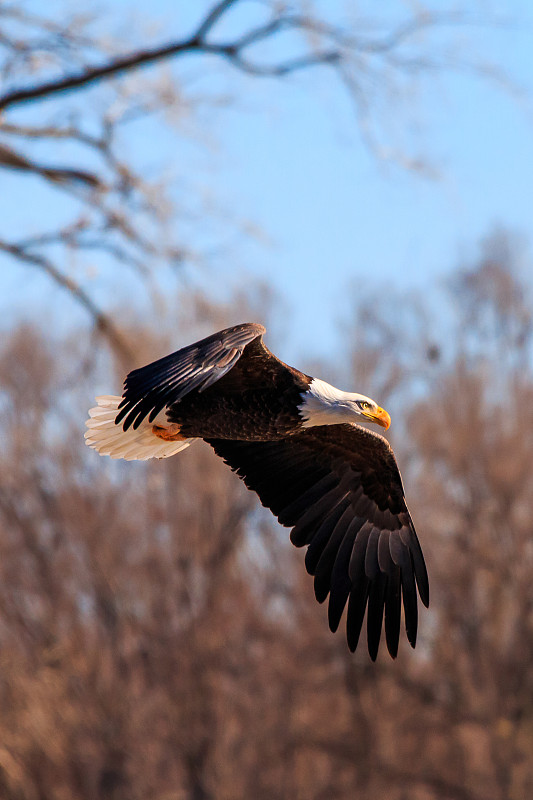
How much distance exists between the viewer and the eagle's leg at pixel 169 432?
5.85 m

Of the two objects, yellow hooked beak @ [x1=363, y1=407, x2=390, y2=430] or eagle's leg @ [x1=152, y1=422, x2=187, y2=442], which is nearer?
yellow hooked beak @ [x1=363, y1=407, x2=390, y2=430]

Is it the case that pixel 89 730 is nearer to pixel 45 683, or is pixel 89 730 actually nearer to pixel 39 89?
pixel 45 683

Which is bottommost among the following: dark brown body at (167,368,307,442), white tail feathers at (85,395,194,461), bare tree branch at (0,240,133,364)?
dark brown body at (167,368,307,442)

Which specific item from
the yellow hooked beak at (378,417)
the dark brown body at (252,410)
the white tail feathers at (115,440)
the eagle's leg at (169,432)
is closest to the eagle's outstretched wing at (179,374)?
the dark brown body at (252,410)

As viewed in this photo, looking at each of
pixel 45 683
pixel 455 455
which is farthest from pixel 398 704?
pixel 45 683

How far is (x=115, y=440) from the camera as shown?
20.6 ft

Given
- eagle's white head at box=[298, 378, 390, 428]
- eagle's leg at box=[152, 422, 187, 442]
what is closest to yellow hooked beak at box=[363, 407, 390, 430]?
eagle's white head at box=[298, 378, 390, 428]

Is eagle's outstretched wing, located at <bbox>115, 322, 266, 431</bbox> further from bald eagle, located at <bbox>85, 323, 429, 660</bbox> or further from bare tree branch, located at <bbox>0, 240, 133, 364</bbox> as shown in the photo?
bare tree branch, located at <bbox>0, 240, 133, 364</bbox>

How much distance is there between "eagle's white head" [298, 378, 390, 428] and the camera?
17.8 feet

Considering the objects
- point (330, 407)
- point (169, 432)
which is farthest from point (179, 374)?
point (169, 432)

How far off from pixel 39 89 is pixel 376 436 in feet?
12.9

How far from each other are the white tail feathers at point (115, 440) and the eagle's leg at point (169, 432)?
218 mm

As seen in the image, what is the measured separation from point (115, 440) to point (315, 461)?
3.38 feet

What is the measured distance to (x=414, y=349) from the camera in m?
17.6
